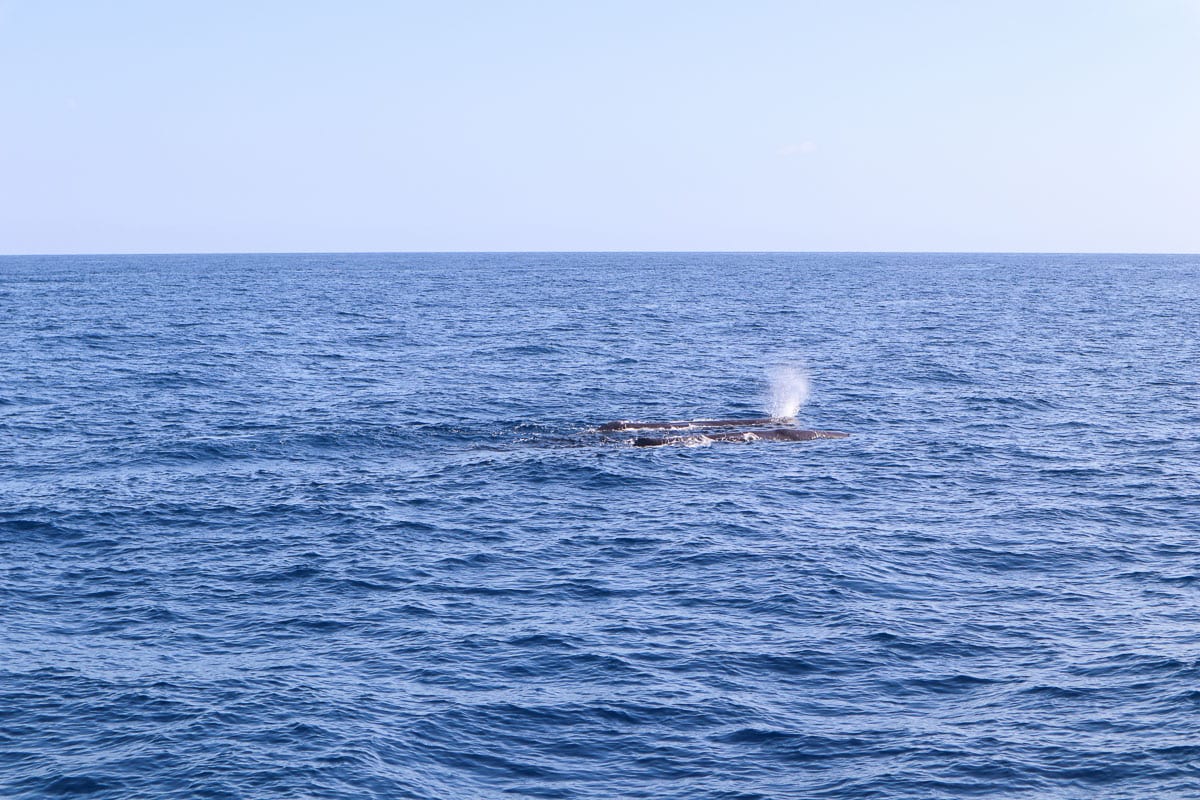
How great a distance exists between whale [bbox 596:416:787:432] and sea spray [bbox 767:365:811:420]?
2200 mm

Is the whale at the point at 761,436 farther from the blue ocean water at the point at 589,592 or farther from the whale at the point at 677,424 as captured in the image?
the whale at the point at 677,424

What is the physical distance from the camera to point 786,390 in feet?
242

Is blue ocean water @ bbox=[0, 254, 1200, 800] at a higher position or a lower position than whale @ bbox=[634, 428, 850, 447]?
lower

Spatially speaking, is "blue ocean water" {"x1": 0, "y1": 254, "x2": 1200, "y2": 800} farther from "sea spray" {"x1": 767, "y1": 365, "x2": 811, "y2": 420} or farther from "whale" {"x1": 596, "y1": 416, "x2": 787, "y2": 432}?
"whale" {"x1": 596, "y1": 416, "x2": 787, "y2": 432}

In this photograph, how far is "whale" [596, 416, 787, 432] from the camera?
57.9 meters

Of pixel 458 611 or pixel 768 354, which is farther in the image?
pixel 768 354

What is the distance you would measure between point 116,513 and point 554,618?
19732 mm

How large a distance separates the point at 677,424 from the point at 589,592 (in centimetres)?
2501

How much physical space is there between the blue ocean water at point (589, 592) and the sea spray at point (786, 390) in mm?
1286

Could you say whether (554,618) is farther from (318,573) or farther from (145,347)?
(145,347)

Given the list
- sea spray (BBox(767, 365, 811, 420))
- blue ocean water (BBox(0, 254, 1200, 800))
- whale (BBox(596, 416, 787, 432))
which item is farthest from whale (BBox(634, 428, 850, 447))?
sea spray (BBox(767, 365, 811, 420))

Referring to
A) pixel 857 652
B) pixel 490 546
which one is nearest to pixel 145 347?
pixel 490 546

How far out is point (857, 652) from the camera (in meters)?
30.2

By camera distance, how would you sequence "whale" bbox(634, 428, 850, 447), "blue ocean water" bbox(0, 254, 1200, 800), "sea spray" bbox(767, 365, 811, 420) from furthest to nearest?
"sea spray" bbox(767, 365, 811, 420), "whale" bbox(634, 428, 850, 447), "blue ocean water" bbox(0, 254, 1200, 800)
